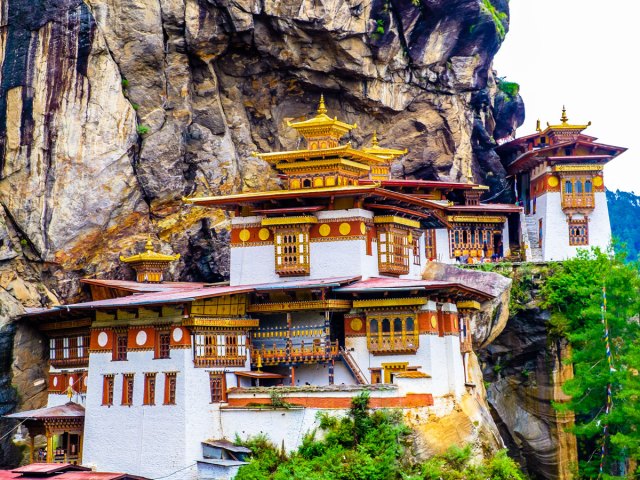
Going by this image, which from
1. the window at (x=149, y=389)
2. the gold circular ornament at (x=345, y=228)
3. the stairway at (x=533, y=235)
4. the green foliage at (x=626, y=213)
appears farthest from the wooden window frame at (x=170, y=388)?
the green foliage at (x=626, y=213)

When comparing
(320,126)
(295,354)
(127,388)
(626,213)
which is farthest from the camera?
(626,213)

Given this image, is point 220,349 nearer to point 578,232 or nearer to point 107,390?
point 107,390

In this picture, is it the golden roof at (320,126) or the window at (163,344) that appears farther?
the golden roof at (320,126)

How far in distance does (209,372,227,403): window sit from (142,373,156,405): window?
207cm

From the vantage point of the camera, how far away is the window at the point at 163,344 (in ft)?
136

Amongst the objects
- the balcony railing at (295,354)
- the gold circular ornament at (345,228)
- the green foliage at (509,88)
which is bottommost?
the balcony railing at (295,354)

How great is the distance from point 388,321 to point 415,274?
6.71 metres

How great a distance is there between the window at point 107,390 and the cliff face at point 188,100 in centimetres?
765

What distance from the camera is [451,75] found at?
62906mm

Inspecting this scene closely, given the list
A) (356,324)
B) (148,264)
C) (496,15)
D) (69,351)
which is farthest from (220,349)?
(496,15)

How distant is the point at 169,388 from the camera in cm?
4088

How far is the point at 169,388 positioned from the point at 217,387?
6.18 feet

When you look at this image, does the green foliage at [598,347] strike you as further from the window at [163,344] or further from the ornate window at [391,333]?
the window at [163,344]

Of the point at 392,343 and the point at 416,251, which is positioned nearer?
the point at 392,343
